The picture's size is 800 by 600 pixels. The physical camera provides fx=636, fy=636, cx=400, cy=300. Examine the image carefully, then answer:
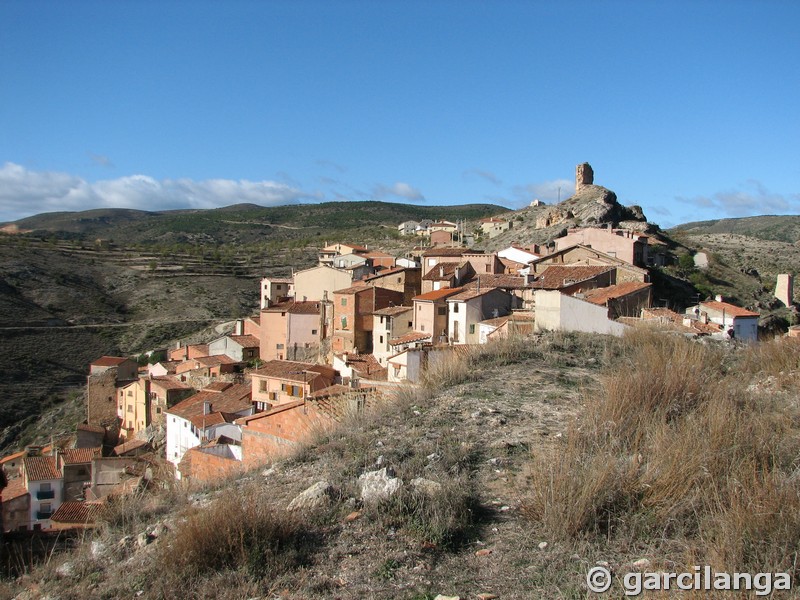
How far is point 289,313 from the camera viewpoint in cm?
3359

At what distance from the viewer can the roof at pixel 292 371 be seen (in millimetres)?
23828

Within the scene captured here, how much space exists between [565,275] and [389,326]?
8259 millimetres

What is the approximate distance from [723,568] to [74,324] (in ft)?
177

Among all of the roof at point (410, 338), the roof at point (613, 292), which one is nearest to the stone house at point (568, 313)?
the roof at point (613, 292)

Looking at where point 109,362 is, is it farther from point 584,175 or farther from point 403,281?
point 584,175

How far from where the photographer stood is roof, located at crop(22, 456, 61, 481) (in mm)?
24078

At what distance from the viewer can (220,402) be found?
26.3 m

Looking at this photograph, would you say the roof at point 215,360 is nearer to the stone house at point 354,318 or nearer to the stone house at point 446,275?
the stone house at point 354,318

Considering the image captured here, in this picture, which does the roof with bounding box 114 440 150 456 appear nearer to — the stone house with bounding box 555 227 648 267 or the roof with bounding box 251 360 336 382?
the roof with bounding box 251 360 336 382

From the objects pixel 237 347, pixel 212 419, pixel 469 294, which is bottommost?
pixel 212 419

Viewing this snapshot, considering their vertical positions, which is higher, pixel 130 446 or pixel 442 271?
pixel 442 271

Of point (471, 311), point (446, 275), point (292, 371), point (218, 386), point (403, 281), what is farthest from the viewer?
point (403, 281)

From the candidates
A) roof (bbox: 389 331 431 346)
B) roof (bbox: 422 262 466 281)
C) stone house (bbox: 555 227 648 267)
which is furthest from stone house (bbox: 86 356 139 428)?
stone house (bbox: 555 227 648 267)

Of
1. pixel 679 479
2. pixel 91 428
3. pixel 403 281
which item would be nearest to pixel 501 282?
pixel 403 281
